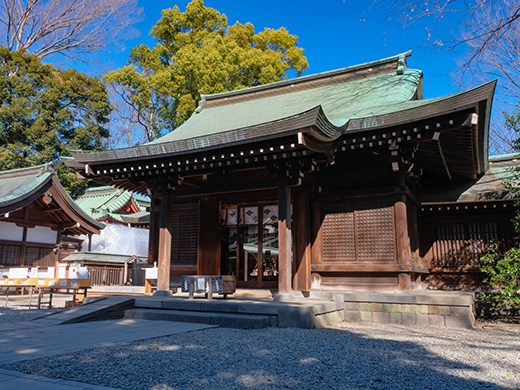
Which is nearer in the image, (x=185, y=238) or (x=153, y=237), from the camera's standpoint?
(x=185, y=238)

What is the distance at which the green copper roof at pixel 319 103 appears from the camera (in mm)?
10117

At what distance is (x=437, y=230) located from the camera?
11.2m

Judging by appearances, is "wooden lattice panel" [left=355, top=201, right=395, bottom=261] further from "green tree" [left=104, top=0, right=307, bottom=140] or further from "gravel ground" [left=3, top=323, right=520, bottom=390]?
"green tree" [left=104, top=0, right=307, bottom=140]

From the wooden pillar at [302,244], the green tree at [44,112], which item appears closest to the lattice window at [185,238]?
the wooden pillar at [302,244]

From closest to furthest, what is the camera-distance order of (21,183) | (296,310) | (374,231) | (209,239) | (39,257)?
(296,310) < (374,231) < (209,239) < (39,257) < (21,183)

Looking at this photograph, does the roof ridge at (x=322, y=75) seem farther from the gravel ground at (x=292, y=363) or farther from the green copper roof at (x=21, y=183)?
the gravel ground at (x=292, y=363)

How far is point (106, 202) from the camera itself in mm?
26250

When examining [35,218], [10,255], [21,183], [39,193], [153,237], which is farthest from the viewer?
[21,183]

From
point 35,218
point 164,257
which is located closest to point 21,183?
point 35,218

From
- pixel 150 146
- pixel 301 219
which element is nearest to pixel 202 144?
pixel 150 146

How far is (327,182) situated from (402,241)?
7.30 ft

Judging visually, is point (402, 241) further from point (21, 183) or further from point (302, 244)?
point (21, 183)

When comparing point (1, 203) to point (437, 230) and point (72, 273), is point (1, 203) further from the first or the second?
point (437, 230)

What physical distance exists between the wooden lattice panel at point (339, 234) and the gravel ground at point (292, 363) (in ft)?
10.3
